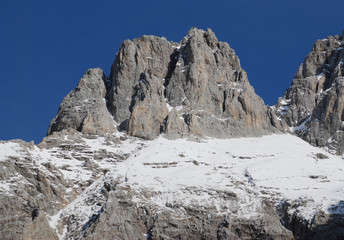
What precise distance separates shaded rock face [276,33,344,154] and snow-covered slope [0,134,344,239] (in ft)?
55.6

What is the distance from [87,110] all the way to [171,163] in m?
33.0

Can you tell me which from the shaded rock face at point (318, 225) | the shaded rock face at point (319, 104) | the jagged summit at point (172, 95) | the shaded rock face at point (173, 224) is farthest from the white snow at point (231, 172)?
the shaded rock face at point (319, 104)

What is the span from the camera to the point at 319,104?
562 ft

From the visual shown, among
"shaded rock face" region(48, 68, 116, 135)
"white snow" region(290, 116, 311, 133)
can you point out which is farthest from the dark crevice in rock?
"white snow" region(290, 116, 311, 133)

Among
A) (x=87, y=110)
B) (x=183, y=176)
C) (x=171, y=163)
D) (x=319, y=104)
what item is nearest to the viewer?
(x=183, y=176)

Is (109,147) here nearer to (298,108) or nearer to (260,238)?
(260,238)

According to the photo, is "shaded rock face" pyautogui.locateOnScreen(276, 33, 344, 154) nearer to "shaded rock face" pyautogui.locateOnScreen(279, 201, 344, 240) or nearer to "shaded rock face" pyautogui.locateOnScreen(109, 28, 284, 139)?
"shaded rock face" pyautogui.locateOnScreen(109, 28, 284, 139)

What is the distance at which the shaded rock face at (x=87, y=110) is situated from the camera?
149 meters

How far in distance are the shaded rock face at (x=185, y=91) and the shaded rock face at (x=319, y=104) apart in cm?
966

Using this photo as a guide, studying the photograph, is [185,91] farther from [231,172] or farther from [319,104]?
[231,172]

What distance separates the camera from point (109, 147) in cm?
13988

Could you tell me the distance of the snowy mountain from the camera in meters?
108

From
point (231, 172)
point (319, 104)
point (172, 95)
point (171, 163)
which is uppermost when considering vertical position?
point (172, 95)

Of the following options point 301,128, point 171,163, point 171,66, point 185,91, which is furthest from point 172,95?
point 171,163
